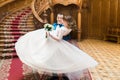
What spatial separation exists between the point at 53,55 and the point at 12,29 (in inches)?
176

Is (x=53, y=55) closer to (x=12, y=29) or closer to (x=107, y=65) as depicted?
(x=107, y=65)

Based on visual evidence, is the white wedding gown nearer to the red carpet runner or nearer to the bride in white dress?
the bride in white dress

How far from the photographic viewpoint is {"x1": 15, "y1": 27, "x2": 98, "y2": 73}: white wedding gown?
158 inches

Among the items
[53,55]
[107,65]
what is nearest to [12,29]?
[107,65]

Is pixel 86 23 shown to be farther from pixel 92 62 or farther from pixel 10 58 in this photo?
pixel 92 62

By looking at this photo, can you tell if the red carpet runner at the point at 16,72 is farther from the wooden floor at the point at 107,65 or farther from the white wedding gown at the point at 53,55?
the white wedding gown at the point at 53,55

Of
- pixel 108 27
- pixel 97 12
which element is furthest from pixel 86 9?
pixel 108 27

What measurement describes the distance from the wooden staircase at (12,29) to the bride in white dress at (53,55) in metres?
2.61

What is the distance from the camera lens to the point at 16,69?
219 inches

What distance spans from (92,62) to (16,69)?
2.15 m

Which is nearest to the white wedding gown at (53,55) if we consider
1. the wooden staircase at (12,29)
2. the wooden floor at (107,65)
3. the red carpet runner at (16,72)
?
the red carpet runner at (16,72)

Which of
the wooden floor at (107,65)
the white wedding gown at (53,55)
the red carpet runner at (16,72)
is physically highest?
the white wedding gown at (53,55)

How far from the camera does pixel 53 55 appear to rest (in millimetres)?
4113

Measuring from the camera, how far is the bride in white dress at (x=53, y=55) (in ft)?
13.2
